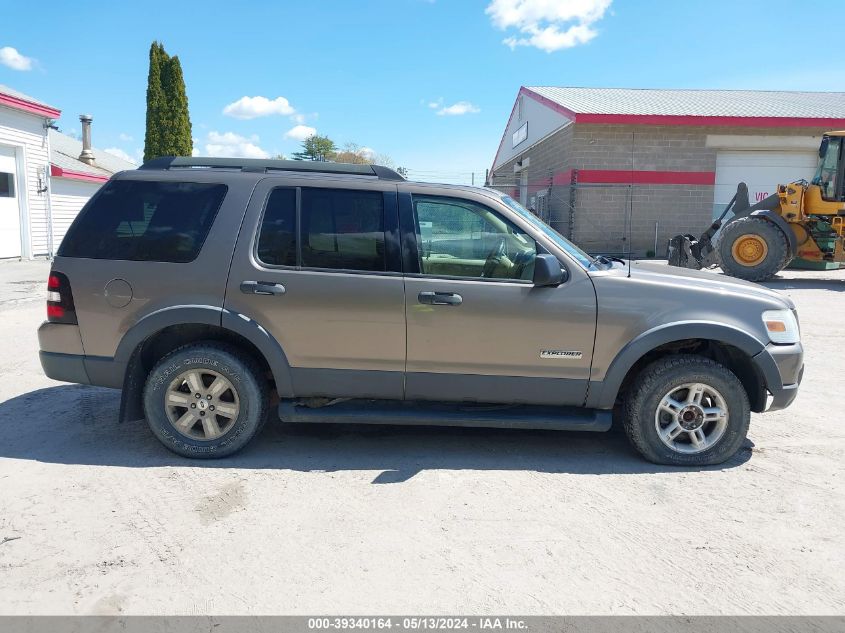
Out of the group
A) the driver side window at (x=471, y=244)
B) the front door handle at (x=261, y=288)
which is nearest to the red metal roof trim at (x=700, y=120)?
the driver side window at (x=471, y=244)

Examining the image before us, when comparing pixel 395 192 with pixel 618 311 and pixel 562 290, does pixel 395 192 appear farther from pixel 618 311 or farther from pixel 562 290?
pixel 618 311

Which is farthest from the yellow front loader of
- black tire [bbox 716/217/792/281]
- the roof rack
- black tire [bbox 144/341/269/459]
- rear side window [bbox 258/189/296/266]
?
black tire [bbox 144/341/269/459]

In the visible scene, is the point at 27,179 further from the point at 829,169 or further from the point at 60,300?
the point at 829,169

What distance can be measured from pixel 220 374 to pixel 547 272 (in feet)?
7.24

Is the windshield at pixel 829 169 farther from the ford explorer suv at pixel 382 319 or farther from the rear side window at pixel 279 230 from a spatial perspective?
the rear side window at pixel 279 230

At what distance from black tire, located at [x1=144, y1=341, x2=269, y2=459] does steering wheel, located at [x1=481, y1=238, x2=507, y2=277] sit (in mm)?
1679

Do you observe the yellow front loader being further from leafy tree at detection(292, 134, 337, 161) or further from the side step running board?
leafy tree at detection(292, 134, 337, 161)

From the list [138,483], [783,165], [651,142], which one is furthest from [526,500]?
[783,165]

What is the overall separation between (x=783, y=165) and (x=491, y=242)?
853 inches

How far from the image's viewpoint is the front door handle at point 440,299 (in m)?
3.98

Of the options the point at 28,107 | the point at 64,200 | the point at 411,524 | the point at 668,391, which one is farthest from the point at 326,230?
the point at 64,200

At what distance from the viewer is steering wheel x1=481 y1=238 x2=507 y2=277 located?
4.12 meters

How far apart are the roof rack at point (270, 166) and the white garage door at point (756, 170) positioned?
2017cm

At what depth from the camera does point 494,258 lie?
4148 millimetres
